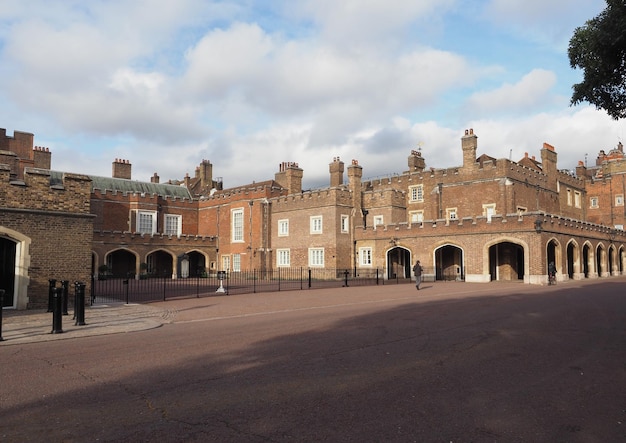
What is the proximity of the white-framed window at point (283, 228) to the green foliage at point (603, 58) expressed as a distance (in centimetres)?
3163

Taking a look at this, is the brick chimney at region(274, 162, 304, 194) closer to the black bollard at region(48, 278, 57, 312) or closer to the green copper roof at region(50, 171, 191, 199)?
the green copper roof at region(50, 171, 191, 199)

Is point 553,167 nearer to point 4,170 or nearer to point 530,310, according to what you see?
point 530,310

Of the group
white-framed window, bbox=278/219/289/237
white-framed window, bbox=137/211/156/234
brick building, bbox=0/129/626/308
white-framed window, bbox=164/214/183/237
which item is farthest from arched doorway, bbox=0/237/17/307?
white-framed window, bbox=164/214/183/237

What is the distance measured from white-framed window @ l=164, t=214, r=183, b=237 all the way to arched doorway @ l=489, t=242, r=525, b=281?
2952 centimetres

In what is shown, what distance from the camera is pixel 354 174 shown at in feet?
127

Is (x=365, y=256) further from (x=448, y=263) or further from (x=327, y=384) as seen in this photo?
(x=327, y=384)

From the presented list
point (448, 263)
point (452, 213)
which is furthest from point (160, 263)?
point (452, 213)

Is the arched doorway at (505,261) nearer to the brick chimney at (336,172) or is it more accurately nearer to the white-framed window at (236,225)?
the brick chimney at (336,172)

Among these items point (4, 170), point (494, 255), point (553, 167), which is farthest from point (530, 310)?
point (553, 167)

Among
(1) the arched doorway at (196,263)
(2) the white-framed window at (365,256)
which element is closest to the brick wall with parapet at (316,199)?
(2) the white-framed window at (365,256)

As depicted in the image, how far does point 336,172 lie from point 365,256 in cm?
923

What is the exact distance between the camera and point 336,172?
43.4 m

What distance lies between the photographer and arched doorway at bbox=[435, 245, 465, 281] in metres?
35.6

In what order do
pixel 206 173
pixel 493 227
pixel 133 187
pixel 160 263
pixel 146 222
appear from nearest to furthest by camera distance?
pixel 493 227, pixel 160 263, pixel 146 222, pixel 133 187, pixel 206 173
